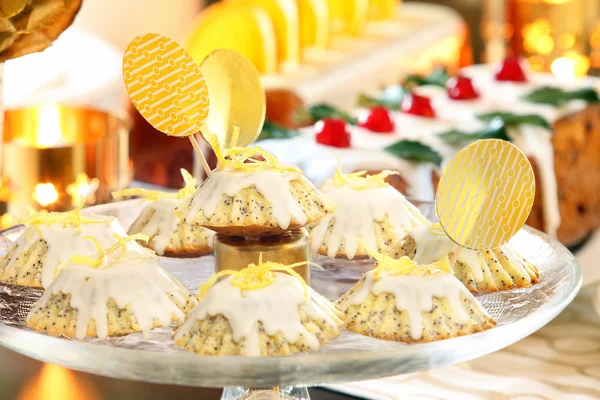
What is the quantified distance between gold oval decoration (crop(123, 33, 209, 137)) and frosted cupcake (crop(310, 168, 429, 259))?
0.77 ft

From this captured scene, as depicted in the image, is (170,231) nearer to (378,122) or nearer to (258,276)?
(258,276)

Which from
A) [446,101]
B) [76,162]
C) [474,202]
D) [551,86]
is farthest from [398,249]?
[551,86]

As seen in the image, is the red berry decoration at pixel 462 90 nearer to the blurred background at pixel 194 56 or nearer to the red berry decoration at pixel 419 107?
the red berry decoration at pixel 419 107

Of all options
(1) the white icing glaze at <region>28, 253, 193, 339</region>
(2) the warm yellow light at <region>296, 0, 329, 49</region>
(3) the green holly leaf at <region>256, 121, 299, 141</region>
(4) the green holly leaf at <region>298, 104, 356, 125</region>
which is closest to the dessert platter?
(1) the white icing glaze at <region>28, 253, 193, 339</region>

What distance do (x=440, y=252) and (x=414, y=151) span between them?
988 millimetres

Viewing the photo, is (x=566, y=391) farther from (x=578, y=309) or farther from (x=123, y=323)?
(x=123, y=323)

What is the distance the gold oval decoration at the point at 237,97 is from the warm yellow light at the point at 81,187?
1.43 ft

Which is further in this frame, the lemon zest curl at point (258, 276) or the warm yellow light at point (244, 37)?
the warm yellow light at point (244, 37)

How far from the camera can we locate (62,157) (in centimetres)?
154

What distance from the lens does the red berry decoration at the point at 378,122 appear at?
2189 mm

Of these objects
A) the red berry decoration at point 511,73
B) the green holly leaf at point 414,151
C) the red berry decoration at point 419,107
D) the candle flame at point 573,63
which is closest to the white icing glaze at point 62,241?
the green holly leaf at point 414,151

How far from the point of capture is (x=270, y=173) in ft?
3.41

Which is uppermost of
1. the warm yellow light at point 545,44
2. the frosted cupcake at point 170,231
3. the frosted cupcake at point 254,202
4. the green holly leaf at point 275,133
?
the frosted cupcake at point 254,202

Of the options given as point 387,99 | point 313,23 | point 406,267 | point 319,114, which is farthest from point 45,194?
point 313,23
